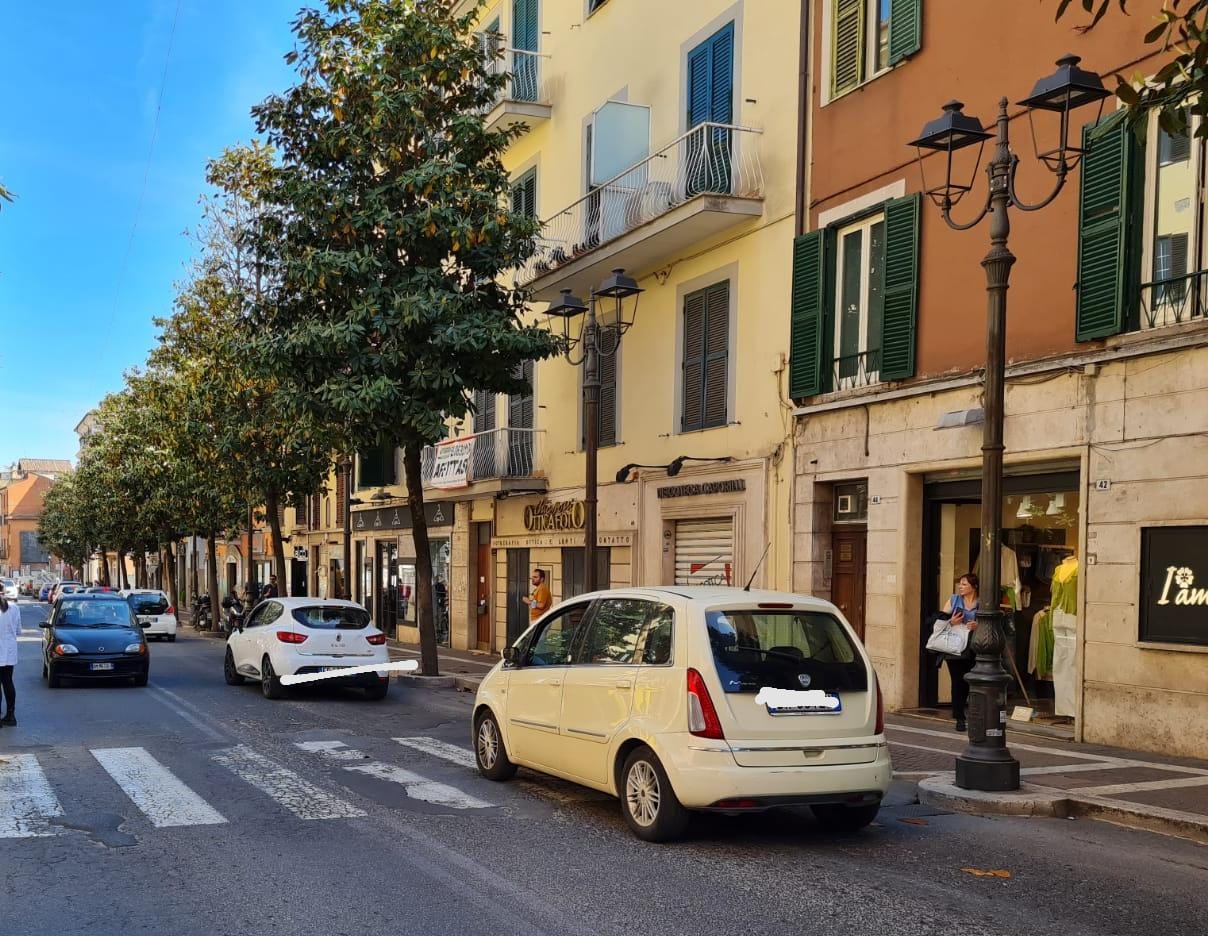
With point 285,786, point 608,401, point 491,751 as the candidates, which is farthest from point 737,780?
point 608,401

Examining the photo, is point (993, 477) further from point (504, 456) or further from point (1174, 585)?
point (504, 456)

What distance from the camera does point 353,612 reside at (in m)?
17.1

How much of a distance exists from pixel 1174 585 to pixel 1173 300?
8.67 feet

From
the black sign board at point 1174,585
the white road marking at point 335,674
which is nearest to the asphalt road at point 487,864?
the black sign board at point 1174,585

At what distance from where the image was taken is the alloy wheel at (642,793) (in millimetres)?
7312

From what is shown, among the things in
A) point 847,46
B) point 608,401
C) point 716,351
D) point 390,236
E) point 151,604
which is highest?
point 847,46

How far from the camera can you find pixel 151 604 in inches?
1409

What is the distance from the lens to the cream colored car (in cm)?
707

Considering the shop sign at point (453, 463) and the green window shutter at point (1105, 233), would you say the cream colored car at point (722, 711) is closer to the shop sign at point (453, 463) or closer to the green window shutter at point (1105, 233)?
the green window shutter at point (1105, 233)

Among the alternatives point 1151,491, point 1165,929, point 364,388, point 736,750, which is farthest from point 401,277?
point 1165,929

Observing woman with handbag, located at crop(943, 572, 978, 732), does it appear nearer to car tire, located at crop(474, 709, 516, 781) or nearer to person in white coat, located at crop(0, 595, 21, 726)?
car tire, located at crop(474, 709, 516, 781)

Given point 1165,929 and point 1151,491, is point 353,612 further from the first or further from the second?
point 1165,929

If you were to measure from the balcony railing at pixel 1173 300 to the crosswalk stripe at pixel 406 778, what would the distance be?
756 cm

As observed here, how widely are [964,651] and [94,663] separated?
42.6ft
